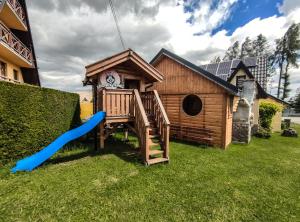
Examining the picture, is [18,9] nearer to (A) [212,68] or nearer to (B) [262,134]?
(A) [212,68]

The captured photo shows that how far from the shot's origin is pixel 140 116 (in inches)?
245

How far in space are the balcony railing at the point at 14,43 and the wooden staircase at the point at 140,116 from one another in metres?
7.78

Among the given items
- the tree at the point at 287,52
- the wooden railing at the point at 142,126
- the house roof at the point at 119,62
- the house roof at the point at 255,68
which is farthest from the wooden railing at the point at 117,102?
the tree at the point at 287,52

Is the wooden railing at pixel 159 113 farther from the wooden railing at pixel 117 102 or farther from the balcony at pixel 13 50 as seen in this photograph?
the balcony at pixel 13 50

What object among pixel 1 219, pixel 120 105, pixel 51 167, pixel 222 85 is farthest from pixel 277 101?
pixel 1 219

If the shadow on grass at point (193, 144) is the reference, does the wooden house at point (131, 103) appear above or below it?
above

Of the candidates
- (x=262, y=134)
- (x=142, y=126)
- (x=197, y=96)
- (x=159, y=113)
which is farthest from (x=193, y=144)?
(x=262, y=134)

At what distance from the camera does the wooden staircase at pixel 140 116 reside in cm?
610

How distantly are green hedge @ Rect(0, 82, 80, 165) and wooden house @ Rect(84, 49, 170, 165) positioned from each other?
205 centimetres

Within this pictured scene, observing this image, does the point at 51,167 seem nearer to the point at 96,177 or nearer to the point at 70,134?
the point at 70,134

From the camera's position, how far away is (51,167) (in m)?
5.38

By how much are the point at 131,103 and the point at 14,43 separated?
10319mm

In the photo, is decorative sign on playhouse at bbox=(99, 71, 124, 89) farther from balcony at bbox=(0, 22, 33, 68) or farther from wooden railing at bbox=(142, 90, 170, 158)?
balcony at bbox=(0, 22, 33, 68)

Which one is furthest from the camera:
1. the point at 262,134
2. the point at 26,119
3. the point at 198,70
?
the point at 262,134
